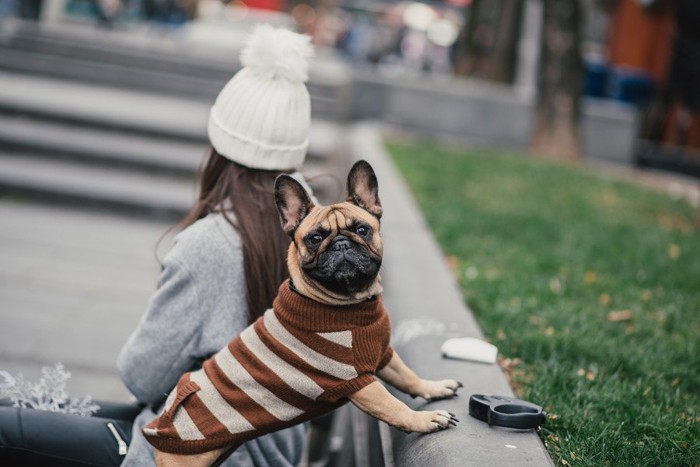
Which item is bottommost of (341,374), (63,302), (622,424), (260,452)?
(63,302)

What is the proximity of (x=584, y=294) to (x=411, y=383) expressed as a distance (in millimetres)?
2977

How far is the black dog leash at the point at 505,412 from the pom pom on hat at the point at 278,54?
1.43 m

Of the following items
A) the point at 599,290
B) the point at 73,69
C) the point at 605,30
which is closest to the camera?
the point at 599,290

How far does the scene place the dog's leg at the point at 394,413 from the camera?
2.66 m

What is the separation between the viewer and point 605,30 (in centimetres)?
3080

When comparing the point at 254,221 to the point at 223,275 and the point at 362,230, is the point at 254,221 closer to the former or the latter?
the point at 223,275

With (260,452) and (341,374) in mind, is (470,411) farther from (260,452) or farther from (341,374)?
(260,452)

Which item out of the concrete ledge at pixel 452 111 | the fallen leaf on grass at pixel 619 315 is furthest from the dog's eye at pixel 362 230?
the concrete ledge at pixel 452 111

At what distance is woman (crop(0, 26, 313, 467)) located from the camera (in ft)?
10.1

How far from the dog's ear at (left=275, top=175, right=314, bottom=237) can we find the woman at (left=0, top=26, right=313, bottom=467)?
0.33 meters

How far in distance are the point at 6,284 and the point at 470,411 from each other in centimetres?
486

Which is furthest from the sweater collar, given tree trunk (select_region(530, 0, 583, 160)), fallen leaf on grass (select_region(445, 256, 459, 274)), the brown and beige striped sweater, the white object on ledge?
tree trunk (select_region(530, 0, 583, 160))

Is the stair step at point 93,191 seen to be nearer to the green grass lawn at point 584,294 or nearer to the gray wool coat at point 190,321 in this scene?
the green grass lawn at point 584,294

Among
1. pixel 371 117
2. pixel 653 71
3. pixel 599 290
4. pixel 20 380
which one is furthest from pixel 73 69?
pixel 653 71
